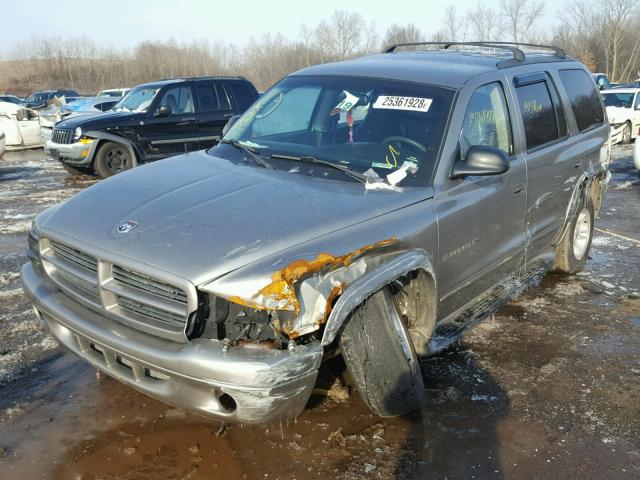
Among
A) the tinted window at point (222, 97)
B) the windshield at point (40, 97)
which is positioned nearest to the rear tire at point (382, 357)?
the tinted window at point (222, 97)

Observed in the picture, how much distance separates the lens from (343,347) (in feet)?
9.49

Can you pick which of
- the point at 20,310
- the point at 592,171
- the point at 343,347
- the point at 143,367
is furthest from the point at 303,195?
the point at 592,171

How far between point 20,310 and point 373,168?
124 inches

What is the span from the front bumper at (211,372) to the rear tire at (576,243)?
381cm

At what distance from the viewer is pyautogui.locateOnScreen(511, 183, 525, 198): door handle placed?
4.11 metres

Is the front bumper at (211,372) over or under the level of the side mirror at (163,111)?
over

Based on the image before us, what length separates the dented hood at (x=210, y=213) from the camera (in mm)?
2584

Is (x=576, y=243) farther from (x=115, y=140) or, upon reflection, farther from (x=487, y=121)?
(x=115, y=140)

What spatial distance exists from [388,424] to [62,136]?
9.89 metres

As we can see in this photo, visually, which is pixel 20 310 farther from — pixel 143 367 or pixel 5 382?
pixel 143 367

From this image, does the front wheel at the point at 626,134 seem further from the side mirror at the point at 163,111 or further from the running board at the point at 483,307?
the running board at the point at 483,307

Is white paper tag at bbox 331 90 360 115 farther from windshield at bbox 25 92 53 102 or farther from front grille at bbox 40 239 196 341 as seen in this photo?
windshield at bbox 25 92 53 102

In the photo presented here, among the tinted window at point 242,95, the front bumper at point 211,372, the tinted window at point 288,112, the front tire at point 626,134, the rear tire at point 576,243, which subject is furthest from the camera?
the front tire at point 626,134

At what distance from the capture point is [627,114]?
16781 millimetres
